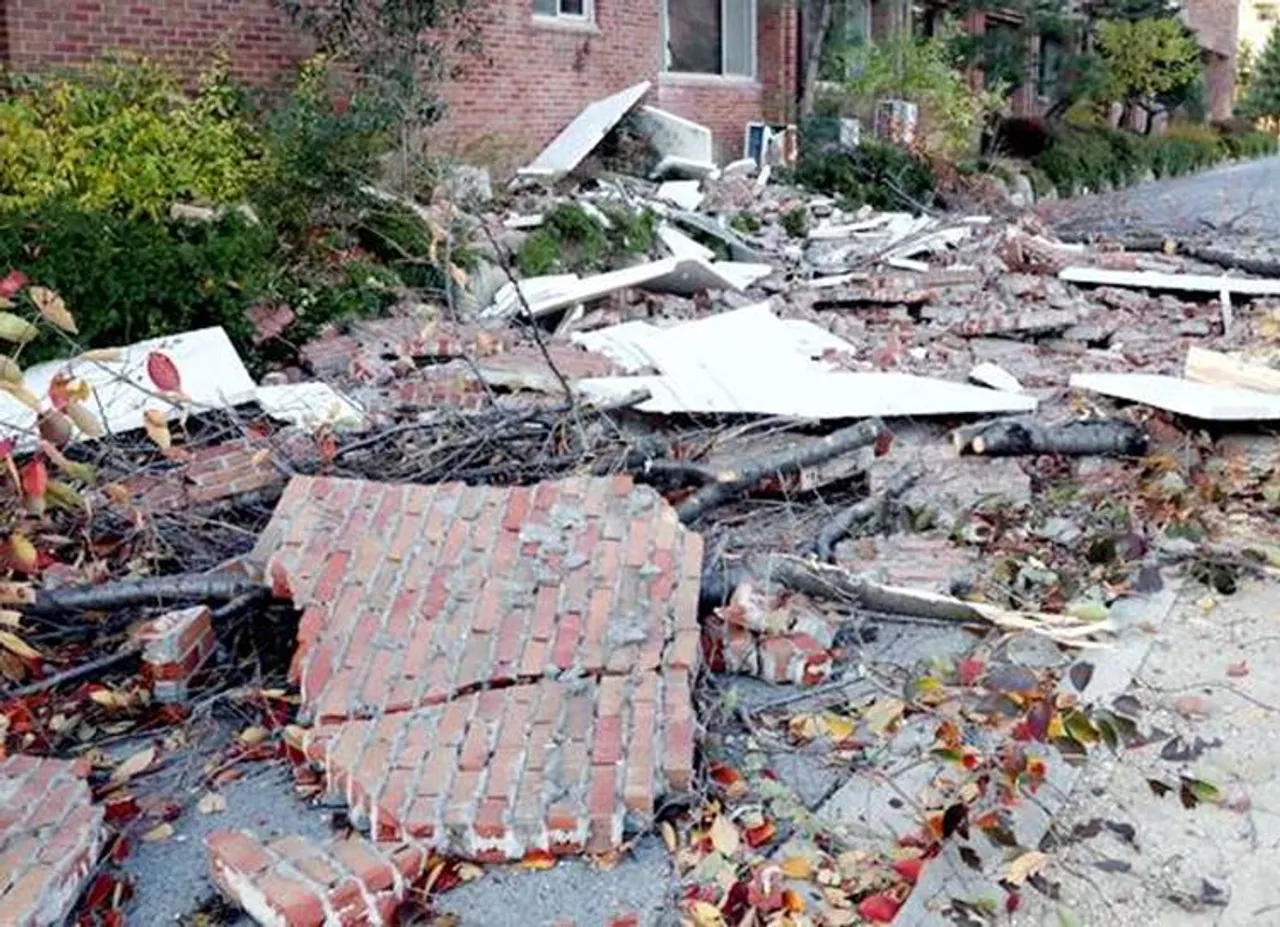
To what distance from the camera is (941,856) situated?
2912mm

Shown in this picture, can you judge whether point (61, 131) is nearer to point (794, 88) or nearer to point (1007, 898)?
point (1007, 898)

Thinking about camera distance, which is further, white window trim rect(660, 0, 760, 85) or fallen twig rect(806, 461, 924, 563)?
white window trim rect(660, 0, 760, 85)

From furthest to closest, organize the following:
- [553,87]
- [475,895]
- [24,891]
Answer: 1. [553,87]
2. [475,895]
3. [24,891]

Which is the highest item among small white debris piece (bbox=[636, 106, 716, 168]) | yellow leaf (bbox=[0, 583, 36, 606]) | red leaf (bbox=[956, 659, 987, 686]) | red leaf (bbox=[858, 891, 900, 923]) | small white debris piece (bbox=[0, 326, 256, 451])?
small white debris piece (bbox=[636, 106, 716, 168])

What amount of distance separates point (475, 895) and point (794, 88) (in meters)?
16.0

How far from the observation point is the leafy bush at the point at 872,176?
15055mm

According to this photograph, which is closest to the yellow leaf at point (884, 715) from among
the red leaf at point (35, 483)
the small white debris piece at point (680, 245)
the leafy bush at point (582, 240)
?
the red leaf at point (35, 483)

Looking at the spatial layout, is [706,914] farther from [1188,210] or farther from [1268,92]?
[1268,92]

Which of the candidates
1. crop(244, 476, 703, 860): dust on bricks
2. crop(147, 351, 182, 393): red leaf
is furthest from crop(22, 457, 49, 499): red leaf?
crop(147, 351, 182, 393): red leaf

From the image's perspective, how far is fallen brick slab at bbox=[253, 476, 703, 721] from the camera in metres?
3.42

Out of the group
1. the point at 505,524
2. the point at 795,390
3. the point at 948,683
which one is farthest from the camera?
the point at 795,390

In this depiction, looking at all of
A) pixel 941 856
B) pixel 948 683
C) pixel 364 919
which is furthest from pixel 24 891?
pixel 948 683

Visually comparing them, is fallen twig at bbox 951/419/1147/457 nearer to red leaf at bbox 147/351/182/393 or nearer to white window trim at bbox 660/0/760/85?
red leaf at bbox 147/351/182/393

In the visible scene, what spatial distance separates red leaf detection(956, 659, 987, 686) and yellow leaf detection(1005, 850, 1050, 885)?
24.9 inches
